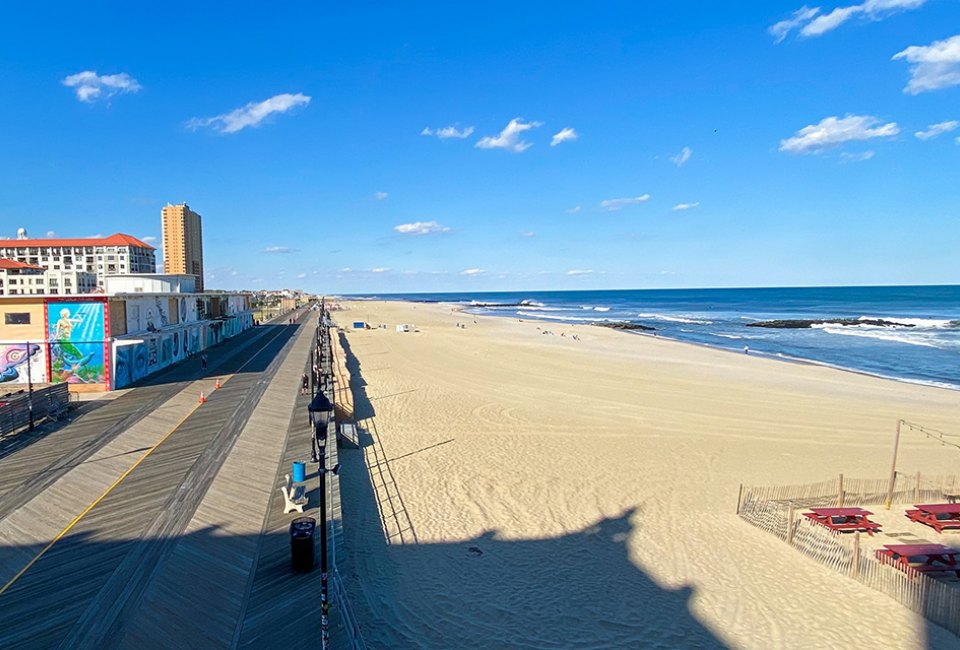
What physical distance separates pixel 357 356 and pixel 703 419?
25.7 metres

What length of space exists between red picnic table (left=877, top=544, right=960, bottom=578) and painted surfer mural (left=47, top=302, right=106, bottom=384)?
2627cm

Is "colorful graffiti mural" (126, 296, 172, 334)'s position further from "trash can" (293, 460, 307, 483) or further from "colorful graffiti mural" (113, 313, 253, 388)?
"trash can" (293, 460, 307, 483)

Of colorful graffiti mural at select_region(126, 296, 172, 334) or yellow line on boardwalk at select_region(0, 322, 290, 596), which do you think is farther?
colorful graffiti mural at select_region(126, 296, 172, 334)

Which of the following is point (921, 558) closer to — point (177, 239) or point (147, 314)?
point (147, 314)

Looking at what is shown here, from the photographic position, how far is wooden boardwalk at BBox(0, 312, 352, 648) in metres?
7.40

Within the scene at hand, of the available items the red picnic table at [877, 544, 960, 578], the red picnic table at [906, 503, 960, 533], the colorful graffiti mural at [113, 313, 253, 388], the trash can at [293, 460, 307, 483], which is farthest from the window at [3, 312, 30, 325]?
the red picnic table at [906, 503, 960, 533]

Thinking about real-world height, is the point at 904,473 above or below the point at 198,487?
below

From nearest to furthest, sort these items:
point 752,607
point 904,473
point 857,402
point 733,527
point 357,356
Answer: point 752,607 < point 733,527 < point 904,473 < point 857,402 < point 357,356

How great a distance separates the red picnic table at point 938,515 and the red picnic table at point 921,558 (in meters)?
1.99

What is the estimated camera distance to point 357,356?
4059 centimetres

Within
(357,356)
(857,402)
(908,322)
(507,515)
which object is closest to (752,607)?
(507,515)

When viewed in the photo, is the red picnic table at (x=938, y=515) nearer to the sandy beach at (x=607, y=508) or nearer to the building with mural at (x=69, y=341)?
the sandy beach at (x=607, y=508)

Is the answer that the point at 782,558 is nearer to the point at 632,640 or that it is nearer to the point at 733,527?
the point at 733,527

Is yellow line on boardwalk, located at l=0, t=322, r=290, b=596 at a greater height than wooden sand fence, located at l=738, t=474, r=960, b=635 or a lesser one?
greater
